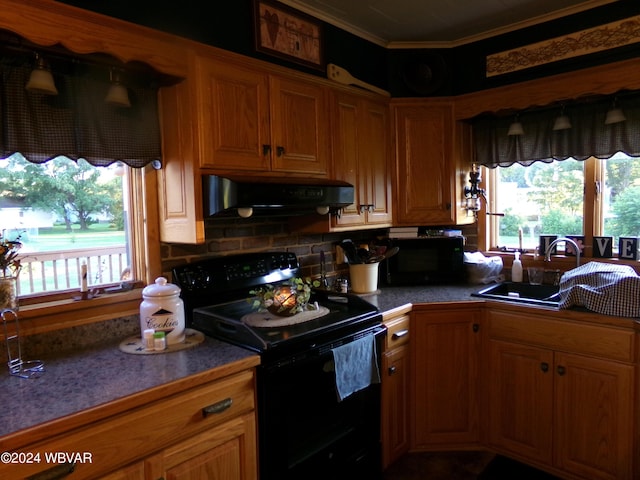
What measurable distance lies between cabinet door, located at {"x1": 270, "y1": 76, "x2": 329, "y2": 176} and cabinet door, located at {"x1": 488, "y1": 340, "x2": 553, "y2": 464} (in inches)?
55.3

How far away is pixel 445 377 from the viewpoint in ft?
8.13

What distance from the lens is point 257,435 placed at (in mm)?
1644

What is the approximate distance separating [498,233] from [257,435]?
218cm

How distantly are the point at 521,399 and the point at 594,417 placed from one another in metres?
0.33

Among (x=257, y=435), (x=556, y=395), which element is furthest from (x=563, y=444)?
(x=257, y=435)

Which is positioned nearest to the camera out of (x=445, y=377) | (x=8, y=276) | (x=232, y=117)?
(x=8, y=276)

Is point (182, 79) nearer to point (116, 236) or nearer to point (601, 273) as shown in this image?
point (116, 236)

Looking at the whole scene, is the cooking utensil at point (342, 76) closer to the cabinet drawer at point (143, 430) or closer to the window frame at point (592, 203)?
the window frame at point (592, 203)

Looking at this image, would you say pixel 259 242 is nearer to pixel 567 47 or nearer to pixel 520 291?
pixel 520 291

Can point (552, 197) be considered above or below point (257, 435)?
above

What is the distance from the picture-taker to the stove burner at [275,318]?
1.88 m

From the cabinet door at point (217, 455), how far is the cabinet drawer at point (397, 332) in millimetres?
893

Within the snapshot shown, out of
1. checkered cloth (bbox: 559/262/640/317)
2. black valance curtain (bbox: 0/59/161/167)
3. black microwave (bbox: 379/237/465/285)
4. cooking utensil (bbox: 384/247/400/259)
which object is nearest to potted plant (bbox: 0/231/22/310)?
black valance curtain (bbox: 0/59/161/167)

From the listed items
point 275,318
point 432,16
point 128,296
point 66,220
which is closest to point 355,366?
point 275,318
